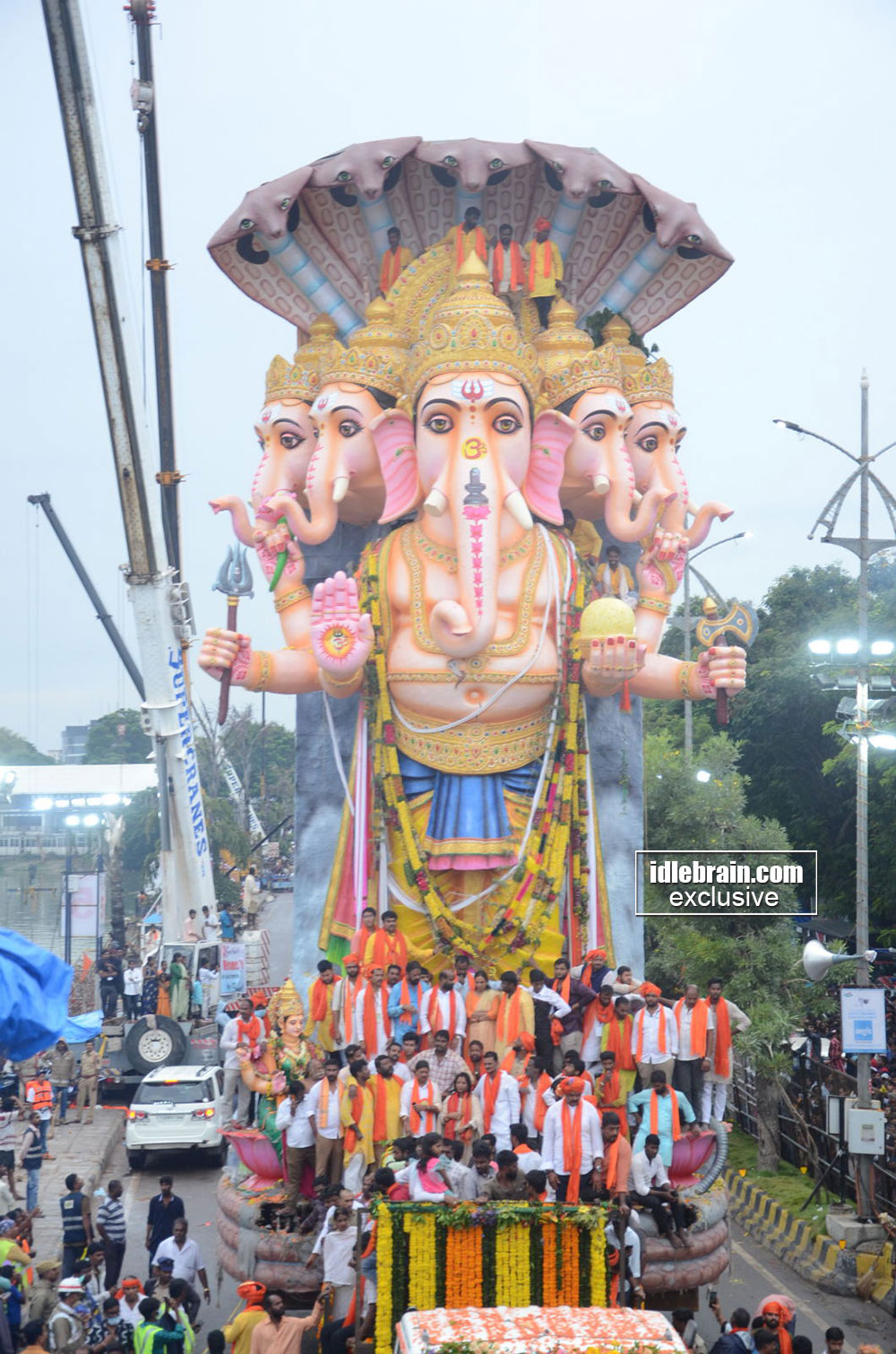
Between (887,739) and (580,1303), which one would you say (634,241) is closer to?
(887,739)

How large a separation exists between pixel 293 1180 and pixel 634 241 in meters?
9.76

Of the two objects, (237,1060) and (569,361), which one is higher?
(569,361)

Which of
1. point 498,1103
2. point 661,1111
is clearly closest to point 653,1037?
point 661,1111

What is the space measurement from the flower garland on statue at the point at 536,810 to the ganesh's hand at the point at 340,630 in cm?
41

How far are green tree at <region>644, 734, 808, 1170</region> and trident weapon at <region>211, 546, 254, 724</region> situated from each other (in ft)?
21.8

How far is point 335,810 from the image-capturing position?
16578 mm

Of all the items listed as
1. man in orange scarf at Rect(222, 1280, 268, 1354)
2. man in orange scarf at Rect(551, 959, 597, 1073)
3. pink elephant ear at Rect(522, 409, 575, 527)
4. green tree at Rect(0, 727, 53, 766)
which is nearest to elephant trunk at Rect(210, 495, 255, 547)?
pink elephant ear at Rect(522, 409, 575, 527)

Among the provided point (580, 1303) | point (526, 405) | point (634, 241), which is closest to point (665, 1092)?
point (580, 1303)

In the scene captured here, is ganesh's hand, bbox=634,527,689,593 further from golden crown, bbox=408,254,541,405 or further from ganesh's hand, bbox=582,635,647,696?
golden crown, bbox=408,254,541,405

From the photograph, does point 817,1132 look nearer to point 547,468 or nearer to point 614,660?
point 614,660

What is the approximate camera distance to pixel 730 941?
1969 centimetres

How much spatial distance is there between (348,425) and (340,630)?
2220mm

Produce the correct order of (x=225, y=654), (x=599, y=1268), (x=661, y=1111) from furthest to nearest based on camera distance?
(x=225, y=654)
(x=661, y=1111)
(x=599, y=1268)

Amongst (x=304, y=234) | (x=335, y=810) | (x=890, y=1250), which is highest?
(x=304, y=234)
